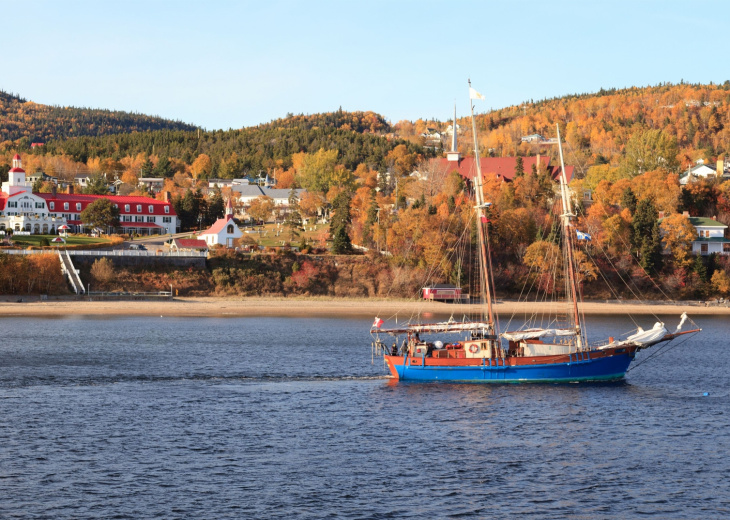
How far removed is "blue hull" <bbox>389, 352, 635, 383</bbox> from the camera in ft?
180

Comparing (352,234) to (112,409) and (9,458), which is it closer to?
(112,409)

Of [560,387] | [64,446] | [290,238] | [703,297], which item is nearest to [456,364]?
[560,387]

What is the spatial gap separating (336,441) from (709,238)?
111 m

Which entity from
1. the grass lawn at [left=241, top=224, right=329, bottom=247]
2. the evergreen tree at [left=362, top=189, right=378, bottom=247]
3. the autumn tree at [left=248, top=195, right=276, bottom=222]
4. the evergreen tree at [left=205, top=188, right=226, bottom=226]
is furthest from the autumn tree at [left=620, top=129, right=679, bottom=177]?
the evergreen tree at [left=205, top=188, right=226, bottom=226]

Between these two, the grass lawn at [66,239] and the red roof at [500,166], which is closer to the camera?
the grass lawn at [66,239]

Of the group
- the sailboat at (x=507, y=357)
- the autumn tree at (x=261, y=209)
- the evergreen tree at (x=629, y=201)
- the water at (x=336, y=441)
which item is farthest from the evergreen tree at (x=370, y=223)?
the sailboat at (x=507, y=357)

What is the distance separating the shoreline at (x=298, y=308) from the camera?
99.3m

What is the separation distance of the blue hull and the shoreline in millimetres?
39286

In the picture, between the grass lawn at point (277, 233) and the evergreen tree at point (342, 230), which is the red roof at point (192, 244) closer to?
the grass lawn at point (277, 233)

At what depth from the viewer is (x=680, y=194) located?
144750 millimetres

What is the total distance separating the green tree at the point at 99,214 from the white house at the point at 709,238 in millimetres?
97712

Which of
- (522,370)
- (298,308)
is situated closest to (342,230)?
(298,308)

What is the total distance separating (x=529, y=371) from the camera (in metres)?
55.0

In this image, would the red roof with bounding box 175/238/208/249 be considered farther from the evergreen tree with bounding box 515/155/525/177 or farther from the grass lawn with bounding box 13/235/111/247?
the evergreen tree with bounding box 515/155/525/177
